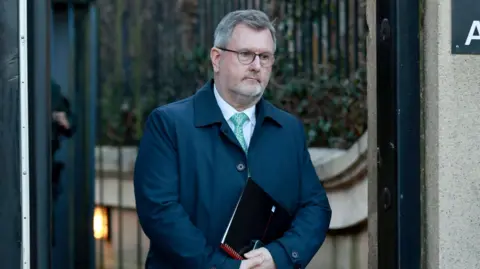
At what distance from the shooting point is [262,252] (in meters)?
2.86

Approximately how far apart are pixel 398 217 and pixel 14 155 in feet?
4.43

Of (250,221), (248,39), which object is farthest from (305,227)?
(248,39)

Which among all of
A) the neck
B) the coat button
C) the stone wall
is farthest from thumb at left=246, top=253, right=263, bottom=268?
the stone wall

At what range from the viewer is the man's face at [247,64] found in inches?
114

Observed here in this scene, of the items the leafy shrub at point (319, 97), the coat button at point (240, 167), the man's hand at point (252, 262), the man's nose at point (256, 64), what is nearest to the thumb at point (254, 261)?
the man's hand at point (252, 262)

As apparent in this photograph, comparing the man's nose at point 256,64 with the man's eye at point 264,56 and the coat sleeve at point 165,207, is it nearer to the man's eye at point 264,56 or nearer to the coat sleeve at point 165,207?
the man's eye at point 264,56

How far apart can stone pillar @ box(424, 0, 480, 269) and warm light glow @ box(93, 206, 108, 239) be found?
4.46 meters

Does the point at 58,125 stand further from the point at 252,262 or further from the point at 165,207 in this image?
the point at 252,262

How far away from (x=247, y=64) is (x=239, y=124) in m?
0.25

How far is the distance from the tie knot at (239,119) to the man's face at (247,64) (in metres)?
0.11

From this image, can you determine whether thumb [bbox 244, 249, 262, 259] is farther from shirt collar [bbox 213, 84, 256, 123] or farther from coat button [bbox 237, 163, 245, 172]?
shirt collar [bbox 213, 84, 256, 123]

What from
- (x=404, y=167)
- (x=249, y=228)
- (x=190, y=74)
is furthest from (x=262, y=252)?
(x=190, y=74)

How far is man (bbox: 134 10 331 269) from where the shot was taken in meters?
2.80

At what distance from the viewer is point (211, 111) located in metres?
2.99
